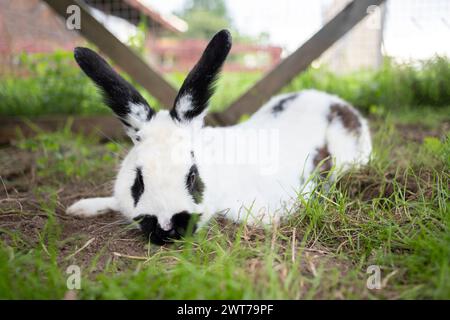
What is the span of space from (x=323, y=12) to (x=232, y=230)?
442 centimetres

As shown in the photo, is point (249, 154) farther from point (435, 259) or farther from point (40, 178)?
point (40, 178)

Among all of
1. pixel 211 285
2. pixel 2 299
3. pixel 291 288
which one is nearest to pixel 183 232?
pixel 211 285

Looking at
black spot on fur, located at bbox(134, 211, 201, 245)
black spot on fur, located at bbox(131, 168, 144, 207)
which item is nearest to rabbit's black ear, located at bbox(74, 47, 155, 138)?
black spot on fur, located at bbox(131, 168, 144, 207)

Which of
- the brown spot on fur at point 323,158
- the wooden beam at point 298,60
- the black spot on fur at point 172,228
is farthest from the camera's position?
the wooden beam at point 298,60

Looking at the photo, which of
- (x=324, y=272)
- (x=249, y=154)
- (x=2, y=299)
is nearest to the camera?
(x=2, y=299)

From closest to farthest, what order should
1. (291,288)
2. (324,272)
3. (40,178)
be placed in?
(291,288) → (324,272) → (40,178)

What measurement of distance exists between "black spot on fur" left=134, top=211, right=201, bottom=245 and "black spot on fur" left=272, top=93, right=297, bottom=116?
5.36 feet

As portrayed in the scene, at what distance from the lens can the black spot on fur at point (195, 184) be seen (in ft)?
7.56

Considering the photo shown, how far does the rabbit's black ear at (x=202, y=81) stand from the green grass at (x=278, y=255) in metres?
0.71

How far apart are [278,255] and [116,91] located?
1320mm
